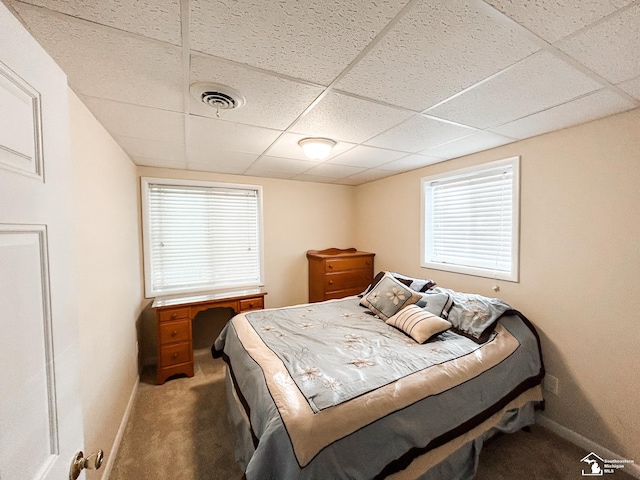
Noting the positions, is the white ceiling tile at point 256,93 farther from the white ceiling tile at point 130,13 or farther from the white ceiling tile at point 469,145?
the white ceiling tile at point 469,145

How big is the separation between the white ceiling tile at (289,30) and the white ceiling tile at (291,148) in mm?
891

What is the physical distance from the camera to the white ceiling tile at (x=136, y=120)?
1515mm

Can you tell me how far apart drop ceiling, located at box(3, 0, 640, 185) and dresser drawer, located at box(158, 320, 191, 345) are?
1817mm

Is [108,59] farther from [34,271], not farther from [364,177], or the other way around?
[364,177]

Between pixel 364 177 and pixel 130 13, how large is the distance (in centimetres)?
299

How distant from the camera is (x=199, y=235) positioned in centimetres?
328

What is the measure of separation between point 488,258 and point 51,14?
10.3ft

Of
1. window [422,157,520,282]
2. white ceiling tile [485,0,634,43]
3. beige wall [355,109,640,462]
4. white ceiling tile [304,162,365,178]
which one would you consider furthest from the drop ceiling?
white ceiling tile [304,162,365,178]

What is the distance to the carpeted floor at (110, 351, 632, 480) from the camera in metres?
1.62

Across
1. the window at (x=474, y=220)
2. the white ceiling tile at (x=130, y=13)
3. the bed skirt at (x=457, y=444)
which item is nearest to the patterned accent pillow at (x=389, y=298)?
the window at (x=474, y=220)

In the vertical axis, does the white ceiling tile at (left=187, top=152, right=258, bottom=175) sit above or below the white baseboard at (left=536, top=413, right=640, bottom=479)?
above

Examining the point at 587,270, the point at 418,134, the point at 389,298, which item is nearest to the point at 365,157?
the point at 418,134

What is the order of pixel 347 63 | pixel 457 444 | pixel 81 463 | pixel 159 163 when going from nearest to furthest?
pixel 81 463 < pixel 347 63 < pixel 457 444 < pixel 159 163

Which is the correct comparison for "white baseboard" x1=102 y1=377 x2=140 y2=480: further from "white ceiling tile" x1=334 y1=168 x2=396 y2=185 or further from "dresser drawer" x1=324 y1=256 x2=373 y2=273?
"white ceiling tile" x1=334 y1=168 x2=396 y2=185
